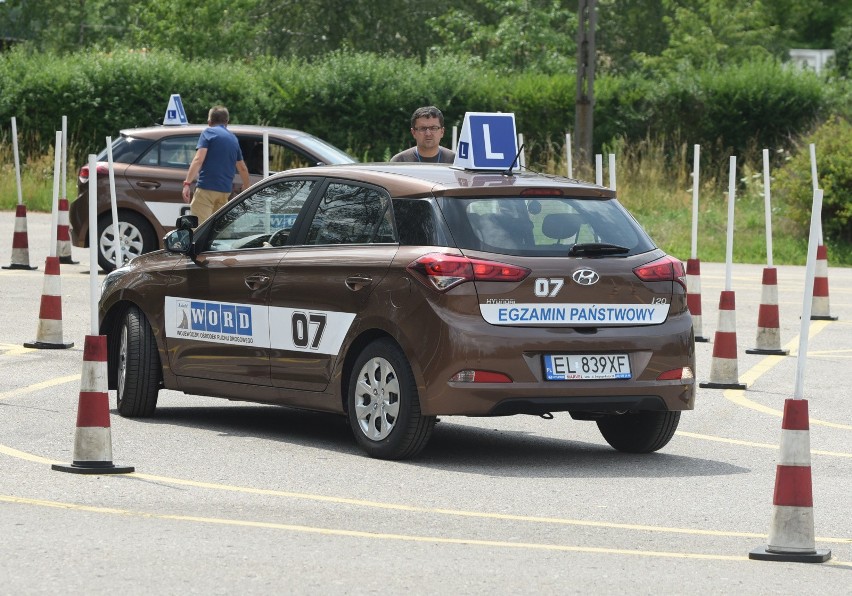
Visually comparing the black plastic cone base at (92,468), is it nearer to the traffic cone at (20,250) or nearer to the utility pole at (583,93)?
the traffic cone at (20,250)

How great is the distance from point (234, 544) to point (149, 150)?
14327 millimetres

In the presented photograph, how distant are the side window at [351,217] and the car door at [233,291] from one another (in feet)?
0.66

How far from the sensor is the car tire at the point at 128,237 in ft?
68.4

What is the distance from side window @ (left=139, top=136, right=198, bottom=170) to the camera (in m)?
21.1

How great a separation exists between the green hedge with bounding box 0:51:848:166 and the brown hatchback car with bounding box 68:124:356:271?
13760 mm

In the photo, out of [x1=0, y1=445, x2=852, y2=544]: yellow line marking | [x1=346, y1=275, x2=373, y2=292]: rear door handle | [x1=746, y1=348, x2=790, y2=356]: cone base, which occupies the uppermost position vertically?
[x1=346, y1=275, x2=373, y2=292]: rear door handle

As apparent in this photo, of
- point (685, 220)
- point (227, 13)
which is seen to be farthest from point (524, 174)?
point (227, 13)

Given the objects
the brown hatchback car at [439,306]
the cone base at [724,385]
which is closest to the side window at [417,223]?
the brown hatchback car at [439,306]

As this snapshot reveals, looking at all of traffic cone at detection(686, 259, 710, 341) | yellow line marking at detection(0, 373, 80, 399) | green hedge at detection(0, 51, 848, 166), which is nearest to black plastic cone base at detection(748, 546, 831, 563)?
yellow line marking at detection(0, 373, 80, 399)

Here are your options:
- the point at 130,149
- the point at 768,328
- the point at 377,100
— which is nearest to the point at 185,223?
the point at 768,328

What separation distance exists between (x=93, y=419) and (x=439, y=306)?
5.92 feet

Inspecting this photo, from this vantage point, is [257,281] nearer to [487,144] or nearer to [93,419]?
[487,144]

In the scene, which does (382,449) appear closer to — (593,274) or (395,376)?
(395,376)

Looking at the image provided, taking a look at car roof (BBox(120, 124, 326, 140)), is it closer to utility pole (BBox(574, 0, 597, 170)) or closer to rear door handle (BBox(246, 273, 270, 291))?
rear door handle (BBox(246, 273, 270, 291))
